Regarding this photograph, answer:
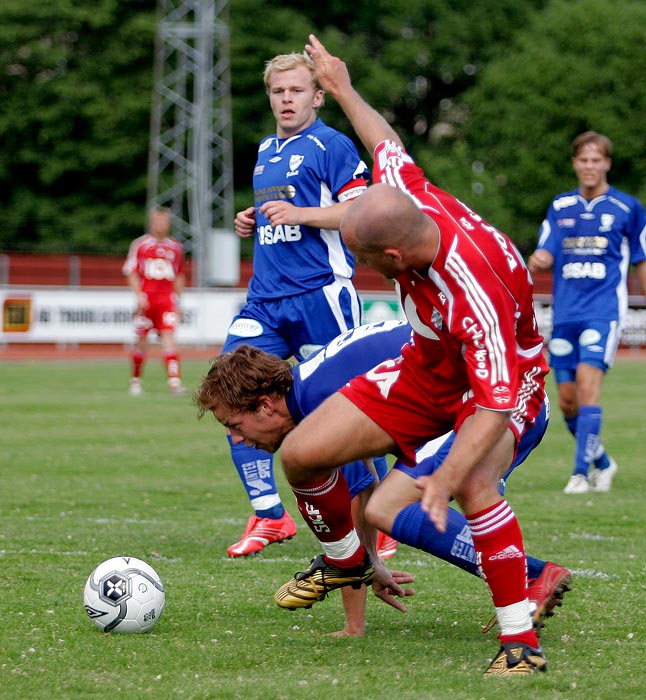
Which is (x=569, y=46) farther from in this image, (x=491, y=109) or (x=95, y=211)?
(x=95, y=211)

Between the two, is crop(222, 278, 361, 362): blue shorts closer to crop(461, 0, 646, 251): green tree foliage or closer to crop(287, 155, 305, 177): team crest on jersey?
crop(287, 155, 305, 177): team crest on jersey

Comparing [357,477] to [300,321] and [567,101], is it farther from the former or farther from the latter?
[567,101]

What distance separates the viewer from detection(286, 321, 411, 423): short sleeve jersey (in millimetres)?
4969

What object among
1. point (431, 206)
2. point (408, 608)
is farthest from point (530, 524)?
point (431, 206)

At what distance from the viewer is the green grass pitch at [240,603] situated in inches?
168

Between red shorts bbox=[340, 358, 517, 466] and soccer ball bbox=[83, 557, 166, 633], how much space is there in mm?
1172

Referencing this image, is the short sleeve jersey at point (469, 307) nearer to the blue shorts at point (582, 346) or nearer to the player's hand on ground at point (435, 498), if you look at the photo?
the player's hand on ground at point (435, 498)

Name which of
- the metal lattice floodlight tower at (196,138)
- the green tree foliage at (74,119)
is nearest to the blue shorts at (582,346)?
the metal lattice floodlight tower at (196,138)

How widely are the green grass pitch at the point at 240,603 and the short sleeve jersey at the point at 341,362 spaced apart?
93 centimetres

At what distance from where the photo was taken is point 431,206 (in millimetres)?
4312

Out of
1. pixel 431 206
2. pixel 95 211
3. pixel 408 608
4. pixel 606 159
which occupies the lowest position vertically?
pixel 408 608

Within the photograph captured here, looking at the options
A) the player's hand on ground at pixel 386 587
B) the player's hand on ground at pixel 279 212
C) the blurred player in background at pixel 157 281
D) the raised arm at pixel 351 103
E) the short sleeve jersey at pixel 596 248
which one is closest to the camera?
the raised arm at pixel 351 103

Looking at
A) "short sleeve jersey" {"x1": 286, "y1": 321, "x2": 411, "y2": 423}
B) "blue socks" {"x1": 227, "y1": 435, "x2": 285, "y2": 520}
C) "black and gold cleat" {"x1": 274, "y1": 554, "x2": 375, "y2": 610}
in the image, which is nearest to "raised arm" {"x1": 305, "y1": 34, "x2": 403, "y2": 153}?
"short sleeve jersey" {"x1": 286, "y1": 321, "x2": 411, "y2": 423}

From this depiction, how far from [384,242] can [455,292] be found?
279mm
